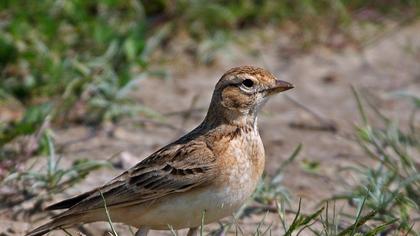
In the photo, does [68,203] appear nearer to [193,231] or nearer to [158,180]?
[158,180]

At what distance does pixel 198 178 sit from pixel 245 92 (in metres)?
0.66

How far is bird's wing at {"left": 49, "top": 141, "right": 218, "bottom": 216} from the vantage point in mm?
5289

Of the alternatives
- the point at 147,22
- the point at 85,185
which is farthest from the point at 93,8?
the point at 85,185

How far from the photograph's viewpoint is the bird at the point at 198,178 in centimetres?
521

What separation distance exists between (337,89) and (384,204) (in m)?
3.39

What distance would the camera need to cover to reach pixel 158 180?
17.8 feet

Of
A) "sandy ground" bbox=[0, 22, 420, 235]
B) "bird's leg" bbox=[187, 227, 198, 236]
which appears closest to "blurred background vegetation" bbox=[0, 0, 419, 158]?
"sandy ground" bbox=[0, 22, 420, 235]

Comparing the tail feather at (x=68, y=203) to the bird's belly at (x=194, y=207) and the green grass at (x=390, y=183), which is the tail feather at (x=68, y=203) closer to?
the bird's belly at (x=194, y=207)

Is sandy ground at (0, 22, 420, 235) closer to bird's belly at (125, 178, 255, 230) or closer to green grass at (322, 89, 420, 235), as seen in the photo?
green grass at (322, 89, 420, 235)

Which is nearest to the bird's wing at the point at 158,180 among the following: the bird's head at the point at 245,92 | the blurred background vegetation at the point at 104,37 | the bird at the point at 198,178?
the bird at the point at 198,178

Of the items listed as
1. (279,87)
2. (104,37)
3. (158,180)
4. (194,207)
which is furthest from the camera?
(104,37)

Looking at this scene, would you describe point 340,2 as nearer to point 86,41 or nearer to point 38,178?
point 86,41

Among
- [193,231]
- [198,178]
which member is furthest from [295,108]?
[198,178]

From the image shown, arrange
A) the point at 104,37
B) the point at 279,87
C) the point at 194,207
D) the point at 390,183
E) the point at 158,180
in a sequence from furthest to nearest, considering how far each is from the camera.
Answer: the point at 104,37 → the point at 390,183 → the point at 279,87 → the point at 158,180 → the point at 194,207
